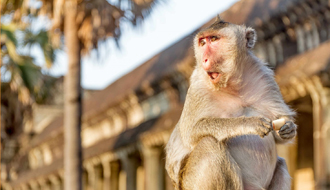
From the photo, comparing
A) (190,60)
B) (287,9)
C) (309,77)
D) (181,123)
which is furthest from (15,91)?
(181,123)

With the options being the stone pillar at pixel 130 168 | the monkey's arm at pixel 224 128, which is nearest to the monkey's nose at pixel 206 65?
the monkey's arm at pixel 224 128

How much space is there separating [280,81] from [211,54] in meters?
9.64

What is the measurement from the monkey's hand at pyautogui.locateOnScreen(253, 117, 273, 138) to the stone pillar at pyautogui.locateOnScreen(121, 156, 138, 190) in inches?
696

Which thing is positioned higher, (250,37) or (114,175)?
(250,37)

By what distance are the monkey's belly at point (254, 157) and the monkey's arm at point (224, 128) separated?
14 cm

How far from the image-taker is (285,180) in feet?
13.9

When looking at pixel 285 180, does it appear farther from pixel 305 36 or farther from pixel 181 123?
pixel 305 36

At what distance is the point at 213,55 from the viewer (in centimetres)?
397

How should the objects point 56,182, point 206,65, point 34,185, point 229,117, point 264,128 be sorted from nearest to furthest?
point 264,128
point 206,65
point 229,117
point 56,182
point 34,185

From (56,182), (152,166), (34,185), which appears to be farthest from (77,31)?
(34,185)

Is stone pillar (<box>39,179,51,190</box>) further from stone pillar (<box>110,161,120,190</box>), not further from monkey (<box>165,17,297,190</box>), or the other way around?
monkey (<box>165,17,297,190</box>)

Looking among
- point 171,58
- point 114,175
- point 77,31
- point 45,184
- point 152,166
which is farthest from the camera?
point 45,184

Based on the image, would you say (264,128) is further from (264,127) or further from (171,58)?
(171,58)

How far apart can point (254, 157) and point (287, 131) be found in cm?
37
